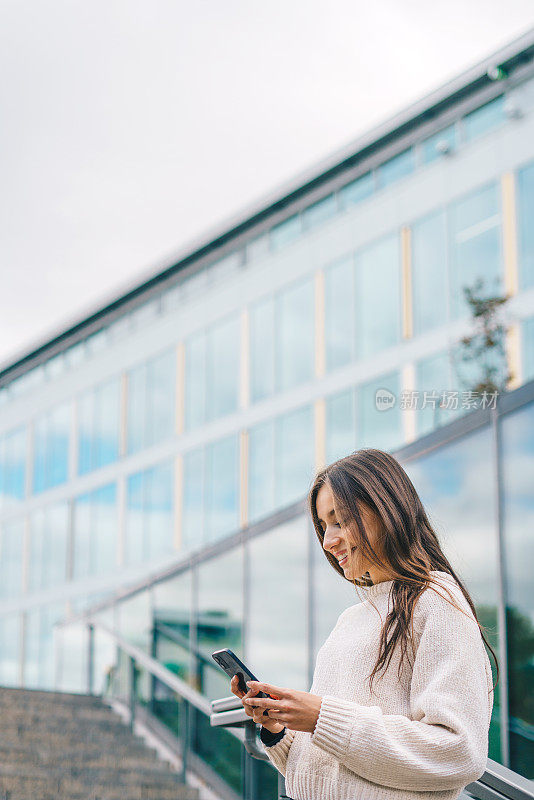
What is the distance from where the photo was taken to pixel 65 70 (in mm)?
18234

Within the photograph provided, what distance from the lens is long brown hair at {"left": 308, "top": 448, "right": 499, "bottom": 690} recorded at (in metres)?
2.32

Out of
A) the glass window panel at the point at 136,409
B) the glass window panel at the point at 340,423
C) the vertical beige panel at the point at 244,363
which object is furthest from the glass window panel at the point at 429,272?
the glass window panel at the point at 136,409

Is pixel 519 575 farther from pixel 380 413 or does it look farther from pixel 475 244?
pixel 380 413

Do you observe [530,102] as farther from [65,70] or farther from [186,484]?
[186,484]

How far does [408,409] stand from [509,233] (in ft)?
10.5

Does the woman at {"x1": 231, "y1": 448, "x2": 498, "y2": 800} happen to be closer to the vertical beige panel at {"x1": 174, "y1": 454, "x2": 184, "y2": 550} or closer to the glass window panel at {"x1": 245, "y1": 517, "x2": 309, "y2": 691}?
the glass window panel at {"x1": 245, "y1": 517, "x2": 309, "y2": 691}

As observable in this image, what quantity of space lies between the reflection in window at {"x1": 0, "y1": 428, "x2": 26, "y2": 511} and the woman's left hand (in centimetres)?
3117

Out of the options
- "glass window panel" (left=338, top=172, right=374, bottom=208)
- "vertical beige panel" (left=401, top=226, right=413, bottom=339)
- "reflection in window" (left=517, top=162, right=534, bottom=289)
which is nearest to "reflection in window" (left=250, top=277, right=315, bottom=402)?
"glass window panel" (left=338, top=172, right=374, bottom=208)

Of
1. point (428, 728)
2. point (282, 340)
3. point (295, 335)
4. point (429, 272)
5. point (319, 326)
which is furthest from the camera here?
point (282, 340)

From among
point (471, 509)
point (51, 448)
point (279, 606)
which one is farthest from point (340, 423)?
point (51, 448)

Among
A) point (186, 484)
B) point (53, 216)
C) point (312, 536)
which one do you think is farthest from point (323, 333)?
point (312, 536)

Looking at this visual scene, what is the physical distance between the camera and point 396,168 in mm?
19953

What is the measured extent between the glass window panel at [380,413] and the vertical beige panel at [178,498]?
6.52 m

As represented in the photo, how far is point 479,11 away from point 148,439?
41.2 feet
